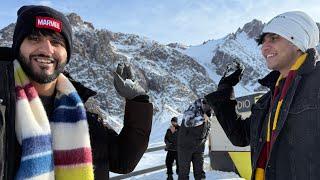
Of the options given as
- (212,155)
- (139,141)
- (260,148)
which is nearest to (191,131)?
(212,155)

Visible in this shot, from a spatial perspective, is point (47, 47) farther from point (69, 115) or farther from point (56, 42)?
point (69, 115)

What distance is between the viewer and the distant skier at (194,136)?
8633mm

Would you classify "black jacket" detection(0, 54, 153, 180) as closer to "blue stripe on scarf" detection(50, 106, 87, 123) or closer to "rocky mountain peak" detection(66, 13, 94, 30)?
"blue stripe on scarf" detection(50, 106, 87, 123)

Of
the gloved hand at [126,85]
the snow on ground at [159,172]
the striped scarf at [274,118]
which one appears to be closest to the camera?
the gloved hand at [126,85]

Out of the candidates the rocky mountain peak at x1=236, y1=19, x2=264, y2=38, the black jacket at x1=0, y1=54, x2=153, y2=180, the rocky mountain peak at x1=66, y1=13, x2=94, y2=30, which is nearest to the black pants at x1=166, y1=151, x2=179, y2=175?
the black jacket at x1=0, y1=54, x2=153, y2=180

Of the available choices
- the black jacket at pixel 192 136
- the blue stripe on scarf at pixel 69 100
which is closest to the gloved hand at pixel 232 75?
the blue stripe on scarf at pixel 69 100

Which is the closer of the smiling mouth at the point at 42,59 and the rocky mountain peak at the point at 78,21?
the smiling mouth at the point at 42,59

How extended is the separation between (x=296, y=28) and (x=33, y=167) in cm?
196

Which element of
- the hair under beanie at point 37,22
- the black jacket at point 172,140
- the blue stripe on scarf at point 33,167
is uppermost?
the hair under beanie at point 37,22

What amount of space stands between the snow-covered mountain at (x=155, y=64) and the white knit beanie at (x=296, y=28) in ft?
193

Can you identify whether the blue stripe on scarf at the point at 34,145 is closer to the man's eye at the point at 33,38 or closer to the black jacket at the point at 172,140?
the man's eye at the point at 33,38

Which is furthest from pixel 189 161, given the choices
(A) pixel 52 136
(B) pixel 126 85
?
(A) pixel 52 136

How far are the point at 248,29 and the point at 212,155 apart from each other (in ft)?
516

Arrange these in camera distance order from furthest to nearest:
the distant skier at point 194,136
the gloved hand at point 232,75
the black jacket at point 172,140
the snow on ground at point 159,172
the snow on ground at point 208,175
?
the black jacket at point 172,140 < the snow on ground at point 159,172 < the snow on ground at point 208,175 < the distant skier at point 194,136 < the gloved hand at point 232,75
